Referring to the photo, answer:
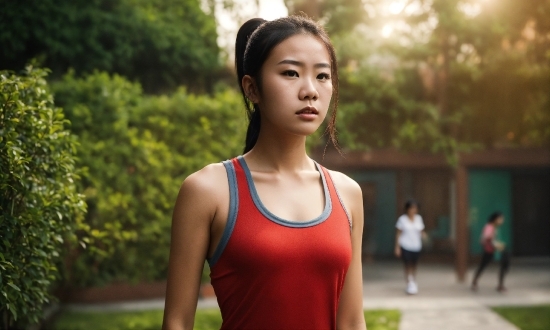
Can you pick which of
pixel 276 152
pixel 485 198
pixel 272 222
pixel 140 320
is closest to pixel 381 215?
pixel 485 198

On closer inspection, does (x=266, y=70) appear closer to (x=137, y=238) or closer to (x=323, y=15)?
(x=137, y=238)

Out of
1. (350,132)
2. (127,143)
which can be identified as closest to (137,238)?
(127,143)

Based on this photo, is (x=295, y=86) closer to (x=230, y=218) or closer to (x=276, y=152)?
(x=276, y=152)

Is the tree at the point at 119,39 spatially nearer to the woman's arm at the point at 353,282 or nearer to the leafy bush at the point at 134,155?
the leafy bush at the point at 134,155

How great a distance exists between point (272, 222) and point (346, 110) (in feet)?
49.7

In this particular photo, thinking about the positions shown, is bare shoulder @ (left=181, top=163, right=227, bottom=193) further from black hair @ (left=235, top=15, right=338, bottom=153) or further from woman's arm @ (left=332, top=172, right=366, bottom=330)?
woman's arm @ (left=332, top=172, right=366, bottom=330)

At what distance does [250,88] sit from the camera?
7.43ft

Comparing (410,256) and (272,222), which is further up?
(272,222)

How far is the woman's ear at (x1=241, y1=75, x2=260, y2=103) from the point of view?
88.7 inches

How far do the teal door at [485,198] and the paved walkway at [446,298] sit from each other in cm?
204

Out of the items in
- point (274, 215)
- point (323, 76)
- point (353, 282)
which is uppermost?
point (323, 76)

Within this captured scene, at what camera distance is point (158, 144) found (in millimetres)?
12422

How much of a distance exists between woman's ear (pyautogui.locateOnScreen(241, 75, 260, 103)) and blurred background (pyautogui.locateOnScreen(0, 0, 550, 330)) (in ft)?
27.8

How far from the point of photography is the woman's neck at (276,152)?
2.29m
